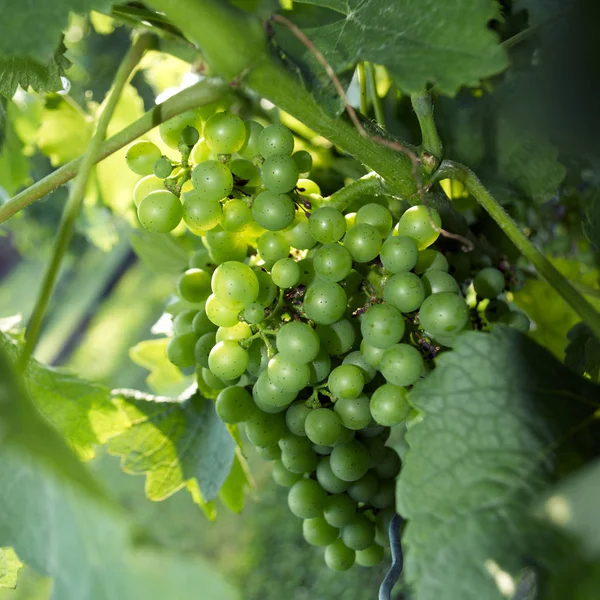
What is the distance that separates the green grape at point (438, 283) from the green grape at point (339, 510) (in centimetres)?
18

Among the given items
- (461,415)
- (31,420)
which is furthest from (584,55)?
(31,420)

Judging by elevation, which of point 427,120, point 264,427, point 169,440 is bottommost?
point 169,440

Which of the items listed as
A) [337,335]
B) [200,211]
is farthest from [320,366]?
[200,211]

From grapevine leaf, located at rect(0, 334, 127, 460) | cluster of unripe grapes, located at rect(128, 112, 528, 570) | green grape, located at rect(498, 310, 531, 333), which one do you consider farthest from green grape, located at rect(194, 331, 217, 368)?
green grape, located at rect(498, 310, 531, 333)

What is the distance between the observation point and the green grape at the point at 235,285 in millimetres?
418

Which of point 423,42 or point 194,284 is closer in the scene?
point 423,42

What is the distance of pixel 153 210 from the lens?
423mm

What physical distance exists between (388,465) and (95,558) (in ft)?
0.91

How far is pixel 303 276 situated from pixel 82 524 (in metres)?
0.22

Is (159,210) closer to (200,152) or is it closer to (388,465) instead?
(200,152)

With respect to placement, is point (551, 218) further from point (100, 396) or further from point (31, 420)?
point (31, 420)

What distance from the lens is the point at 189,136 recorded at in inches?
17.7

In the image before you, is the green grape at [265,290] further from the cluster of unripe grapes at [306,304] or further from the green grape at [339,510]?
the green grape at [339,510]

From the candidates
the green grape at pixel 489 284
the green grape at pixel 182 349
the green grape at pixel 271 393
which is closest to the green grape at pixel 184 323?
the green grape at pixel 182 349
